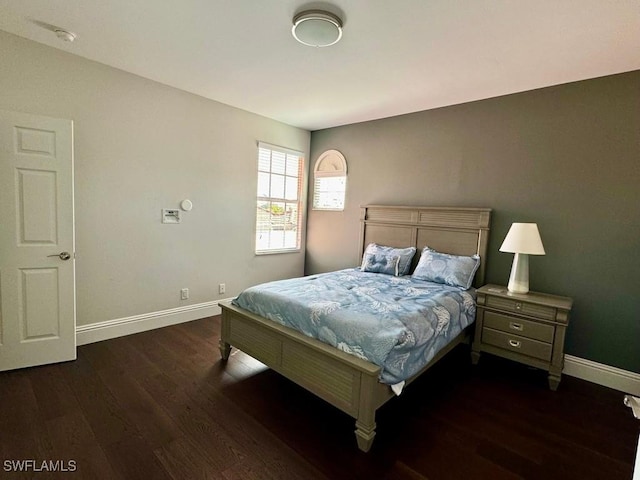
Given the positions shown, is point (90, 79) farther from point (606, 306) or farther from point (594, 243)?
point (606, 306)

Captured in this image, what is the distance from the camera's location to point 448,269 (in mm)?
3217

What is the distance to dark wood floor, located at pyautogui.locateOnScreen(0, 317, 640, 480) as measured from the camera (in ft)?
5.57

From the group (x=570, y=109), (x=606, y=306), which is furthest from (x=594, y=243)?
(x=570, y=109)

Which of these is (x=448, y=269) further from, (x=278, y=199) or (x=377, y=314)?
(x=278, y=199)

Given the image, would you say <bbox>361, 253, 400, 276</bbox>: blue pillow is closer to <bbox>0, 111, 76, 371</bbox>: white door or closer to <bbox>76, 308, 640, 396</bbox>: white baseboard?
<bbox>76, 308, 640, 396</bbox>: white baseboard

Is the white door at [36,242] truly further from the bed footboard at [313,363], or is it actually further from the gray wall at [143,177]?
the bed footboard at [313,363]

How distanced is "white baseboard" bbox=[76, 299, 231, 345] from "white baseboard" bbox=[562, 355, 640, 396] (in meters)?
3.73

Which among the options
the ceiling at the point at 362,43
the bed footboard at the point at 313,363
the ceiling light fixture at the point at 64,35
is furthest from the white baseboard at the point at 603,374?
the ceiling light fixture at the point at 64,35

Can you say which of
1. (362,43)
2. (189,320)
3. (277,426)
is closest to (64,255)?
(189,320)

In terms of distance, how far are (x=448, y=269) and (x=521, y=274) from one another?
62cm

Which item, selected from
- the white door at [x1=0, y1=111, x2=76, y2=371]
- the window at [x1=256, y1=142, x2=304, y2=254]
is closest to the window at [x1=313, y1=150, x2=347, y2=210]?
the window at [x1=256, y1=142, x2=304, y2=254]

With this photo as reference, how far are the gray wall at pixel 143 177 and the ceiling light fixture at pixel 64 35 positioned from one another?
338mm

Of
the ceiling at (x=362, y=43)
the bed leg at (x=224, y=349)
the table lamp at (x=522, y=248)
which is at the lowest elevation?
the bed leg at (x=224, y=349)

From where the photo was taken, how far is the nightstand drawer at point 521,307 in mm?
2596
